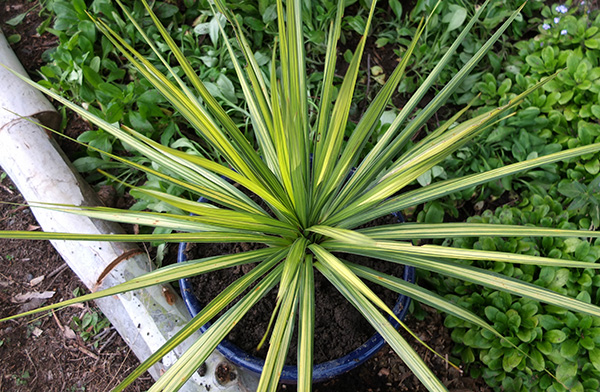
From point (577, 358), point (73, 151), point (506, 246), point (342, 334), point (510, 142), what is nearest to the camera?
point (342, 334)

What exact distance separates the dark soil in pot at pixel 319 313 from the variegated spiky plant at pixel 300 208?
0.24 m

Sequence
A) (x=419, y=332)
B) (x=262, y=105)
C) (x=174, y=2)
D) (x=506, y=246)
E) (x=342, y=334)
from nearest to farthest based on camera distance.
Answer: (x=262, y=105) → (x=342, y=334) → (x=506, y=246) → (x=419, y=332) → (x=174, y=2)

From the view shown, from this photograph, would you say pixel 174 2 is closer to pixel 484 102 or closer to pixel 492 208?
pixel 484 102

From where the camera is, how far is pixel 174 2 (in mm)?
2135

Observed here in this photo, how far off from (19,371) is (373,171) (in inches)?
61.1

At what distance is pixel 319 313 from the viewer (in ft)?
4.37

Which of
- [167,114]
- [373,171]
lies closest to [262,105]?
[373,171]

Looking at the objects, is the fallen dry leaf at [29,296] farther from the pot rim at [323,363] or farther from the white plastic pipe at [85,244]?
the pot rim at [323,363]

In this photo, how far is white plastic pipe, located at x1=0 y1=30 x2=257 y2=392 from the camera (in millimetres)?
1384

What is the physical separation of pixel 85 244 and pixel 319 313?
0.85m

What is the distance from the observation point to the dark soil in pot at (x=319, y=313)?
4.22 ft

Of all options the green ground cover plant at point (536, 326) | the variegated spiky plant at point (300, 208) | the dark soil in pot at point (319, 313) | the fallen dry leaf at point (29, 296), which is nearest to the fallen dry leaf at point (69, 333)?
the fallen dry leaf at point (29, 296)

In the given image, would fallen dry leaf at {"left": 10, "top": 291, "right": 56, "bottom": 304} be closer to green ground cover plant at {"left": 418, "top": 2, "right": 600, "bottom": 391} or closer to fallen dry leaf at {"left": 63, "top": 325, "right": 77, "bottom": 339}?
fallen dry leaf at {"left": 63, "top": 325, "right": 77, "bottom": 339}

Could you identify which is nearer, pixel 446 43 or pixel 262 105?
pixel 262 105
